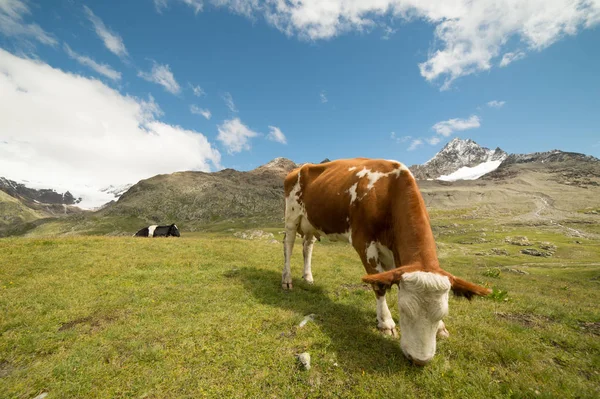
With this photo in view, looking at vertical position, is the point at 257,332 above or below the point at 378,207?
below

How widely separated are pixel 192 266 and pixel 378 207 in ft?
33.4

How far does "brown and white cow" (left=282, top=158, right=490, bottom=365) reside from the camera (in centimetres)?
547

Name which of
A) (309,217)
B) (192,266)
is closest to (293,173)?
(309,217)

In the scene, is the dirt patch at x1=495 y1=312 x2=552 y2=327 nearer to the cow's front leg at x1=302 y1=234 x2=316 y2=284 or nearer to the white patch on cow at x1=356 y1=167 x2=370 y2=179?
the white patch on cow at x1=356 y1=167 x2=370 y2=179

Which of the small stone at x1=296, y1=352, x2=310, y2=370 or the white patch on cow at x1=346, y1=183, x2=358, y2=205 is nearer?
the small stone at x1=296, y1=352, x2=310, y2=370

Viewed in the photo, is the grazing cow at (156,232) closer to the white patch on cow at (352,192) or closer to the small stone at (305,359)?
the white patch on cow at (352,192)

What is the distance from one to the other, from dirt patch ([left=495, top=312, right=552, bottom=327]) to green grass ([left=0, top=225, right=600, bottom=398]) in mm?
39

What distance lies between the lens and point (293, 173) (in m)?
12.8

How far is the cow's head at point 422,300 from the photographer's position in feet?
17.5

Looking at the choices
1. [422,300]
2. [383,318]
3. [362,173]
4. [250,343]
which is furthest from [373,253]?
[250,343]

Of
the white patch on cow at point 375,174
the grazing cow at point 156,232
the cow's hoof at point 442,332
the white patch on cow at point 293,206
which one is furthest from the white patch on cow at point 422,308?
the grazing cow at point 156,232

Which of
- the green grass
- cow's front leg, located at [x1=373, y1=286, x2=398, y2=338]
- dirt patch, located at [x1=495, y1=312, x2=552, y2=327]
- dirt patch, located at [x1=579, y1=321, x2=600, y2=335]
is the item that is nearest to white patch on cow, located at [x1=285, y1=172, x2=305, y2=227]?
the green grass

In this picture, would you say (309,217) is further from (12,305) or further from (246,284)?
(12,305)

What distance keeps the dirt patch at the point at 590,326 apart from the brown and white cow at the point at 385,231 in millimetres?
4157
